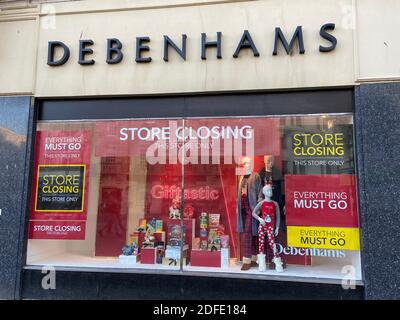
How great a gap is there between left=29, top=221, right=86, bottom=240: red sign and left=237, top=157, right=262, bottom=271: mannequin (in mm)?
2584

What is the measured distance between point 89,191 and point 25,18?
3132mm

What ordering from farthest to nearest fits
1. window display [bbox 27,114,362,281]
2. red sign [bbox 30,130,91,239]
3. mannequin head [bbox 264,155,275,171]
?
red sign [bbox 30,130,91,239]
mannequin head [bbox 264,155,275,171]
window display [bbox 27,114,362,281]

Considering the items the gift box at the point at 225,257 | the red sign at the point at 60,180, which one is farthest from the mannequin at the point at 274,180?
the red sign at the point at 60,180

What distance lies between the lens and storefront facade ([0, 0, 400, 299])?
187 inches

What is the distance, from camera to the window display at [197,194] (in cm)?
491

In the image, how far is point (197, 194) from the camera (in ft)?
18.2

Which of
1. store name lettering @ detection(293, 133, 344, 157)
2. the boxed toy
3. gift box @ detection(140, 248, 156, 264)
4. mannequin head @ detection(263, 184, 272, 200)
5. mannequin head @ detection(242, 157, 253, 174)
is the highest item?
store name lettering @ detection(293, 133, 344, 157)

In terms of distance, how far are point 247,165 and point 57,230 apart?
3264 mm

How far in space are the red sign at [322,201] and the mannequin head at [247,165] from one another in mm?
699

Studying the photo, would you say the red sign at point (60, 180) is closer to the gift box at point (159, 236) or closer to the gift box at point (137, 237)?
the gift box at point (137, 237)

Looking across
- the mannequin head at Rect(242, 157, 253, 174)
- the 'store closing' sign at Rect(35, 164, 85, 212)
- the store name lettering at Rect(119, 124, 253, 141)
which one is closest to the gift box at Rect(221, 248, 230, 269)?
the mannequin head at Rect(242, 157, 253, 174)

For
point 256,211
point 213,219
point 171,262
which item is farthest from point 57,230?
point 256,211

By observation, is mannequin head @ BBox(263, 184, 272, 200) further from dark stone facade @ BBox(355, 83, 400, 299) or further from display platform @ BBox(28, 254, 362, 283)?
dark stone facade @ BBox(355, 83, 400, 299)
